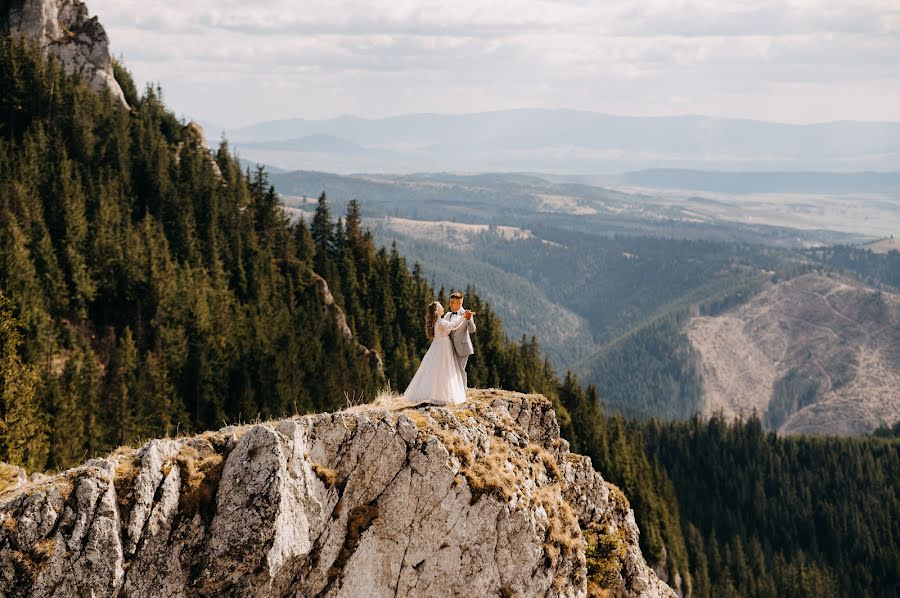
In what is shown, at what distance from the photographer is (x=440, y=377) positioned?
27.5m

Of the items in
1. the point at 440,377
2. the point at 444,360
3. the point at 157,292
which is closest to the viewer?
the point at 440,377

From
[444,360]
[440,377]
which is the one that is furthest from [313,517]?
[444,360]

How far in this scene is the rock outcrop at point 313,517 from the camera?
769 inches

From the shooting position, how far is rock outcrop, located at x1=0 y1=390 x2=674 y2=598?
64.1ft

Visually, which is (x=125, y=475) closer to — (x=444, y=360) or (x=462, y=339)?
(x=444, y=360)

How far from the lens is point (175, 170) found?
125m

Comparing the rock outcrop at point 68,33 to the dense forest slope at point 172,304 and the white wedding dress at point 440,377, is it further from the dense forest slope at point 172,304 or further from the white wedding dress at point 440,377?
the white wedding dress at point 440,377

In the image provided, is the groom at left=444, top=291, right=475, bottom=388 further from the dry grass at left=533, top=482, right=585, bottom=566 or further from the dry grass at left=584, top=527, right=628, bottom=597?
the dry grass at left=584, top=527, right=628, bottom=597

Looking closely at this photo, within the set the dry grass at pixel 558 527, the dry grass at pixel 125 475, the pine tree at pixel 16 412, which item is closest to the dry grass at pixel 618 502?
the dry grass at pixel 558 527

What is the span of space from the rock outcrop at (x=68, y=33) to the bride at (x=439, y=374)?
112 m

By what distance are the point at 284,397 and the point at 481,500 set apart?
6894cm

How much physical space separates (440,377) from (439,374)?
0.10 meters

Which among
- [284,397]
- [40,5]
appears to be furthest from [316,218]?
[284,397]

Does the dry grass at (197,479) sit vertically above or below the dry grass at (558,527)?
above
